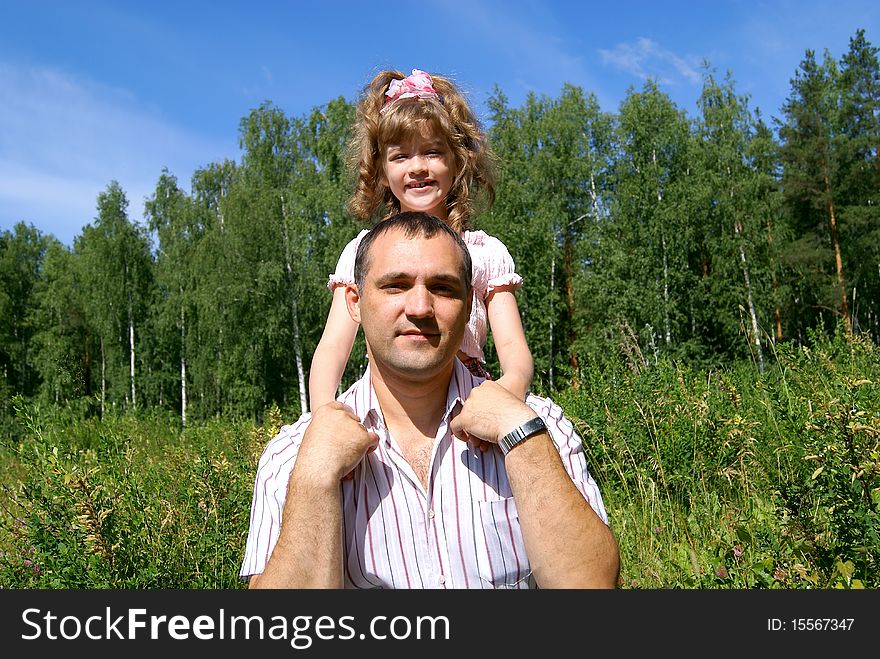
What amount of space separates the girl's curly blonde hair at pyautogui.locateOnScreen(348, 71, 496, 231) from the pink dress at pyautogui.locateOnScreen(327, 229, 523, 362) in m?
0.20

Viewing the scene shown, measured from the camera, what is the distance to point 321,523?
5.36 feet

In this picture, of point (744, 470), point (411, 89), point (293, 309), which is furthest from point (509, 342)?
point (293, 309)

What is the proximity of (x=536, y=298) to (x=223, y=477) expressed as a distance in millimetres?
23491


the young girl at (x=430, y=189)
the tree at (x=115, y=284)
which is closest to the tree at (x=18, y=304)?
the tree at (x=115, y=284)

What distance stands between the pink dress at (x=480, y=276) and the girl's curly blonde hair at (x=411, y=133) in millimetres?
199

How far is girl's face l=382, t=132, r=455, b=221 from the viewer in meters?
2.83

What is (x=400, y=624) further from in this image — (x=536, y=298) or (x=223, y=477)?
(x=536, y=298)

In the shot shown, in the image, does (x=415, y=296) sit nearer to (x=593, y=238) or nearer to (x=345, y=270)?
(x=345, y=270)

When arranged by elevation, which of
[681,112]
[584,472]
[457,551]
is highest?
[681,112]

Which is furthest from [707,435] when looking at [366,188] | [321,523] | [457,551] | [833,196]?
[833,196]

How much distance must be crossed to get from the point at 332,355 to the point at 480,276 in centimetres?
62

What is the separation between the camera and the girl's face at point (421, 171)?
9.30 feet

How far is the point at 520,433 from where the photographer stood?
1727mm

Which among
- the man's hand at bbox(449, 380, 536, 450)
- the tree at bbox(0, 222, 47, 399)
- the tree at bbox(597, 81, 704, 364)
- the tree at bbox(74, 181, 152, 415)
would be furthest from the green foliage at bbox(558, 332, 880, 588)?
the tree at bbox(0, 222, 47, 399)
